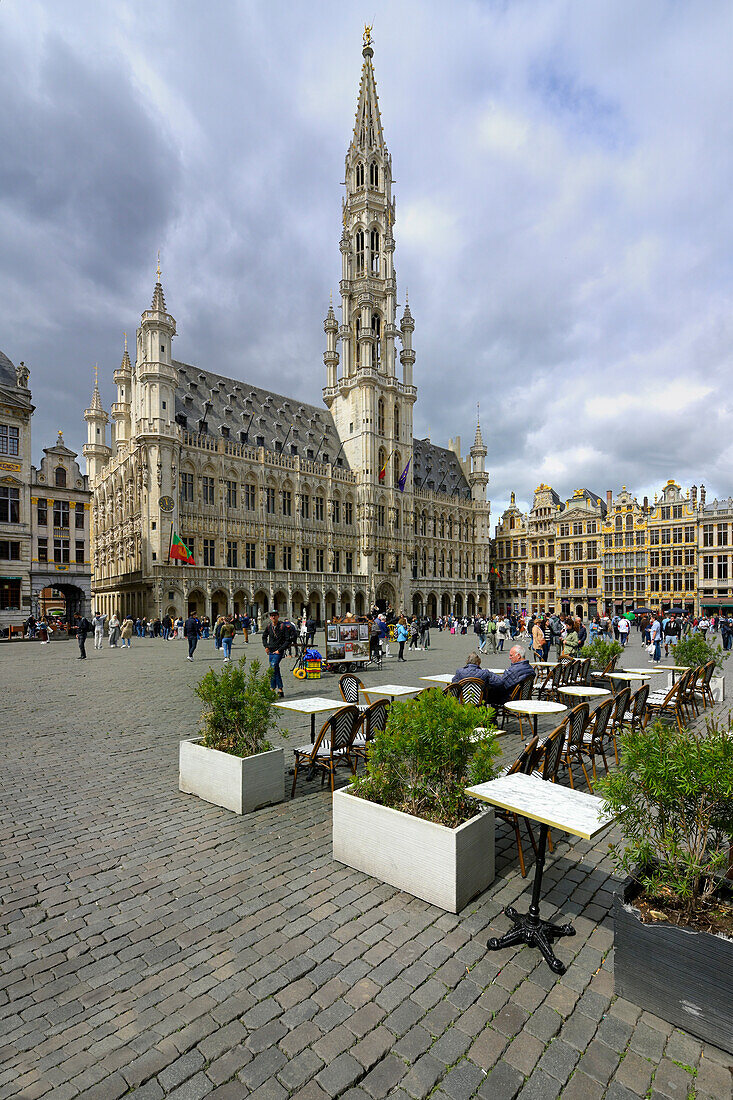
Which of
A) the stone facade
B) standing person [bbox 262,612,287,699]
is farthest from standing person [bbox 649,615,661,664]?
the stone facade

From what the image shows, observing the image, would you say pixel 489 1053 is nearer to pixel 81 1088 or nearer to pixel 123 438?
pixel 81 1088

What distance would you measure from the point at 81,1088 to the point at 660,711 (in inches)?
328

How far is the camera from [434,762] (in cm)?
399

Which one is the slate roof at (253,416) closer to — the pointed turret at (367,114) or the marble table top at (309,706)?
the pointed turret at (367,114)

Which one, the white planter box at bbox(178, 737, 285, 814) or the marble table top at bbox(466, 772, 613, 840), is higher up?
the marble table top at bbox(466, 772, 613, 840)

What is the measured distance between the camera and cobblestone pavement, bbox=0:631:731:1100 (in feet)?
7.98

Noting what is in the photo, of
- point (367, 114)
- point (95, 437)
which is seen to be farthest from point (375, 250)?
point (95, 437)

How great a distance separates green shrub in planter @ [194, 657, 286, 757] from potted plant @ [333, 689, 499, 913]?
1.57 m

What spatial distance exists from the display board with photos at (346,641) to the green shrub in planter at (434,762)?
12.6 m

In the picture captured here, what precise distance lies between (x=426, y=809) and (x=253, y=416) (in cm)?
5158

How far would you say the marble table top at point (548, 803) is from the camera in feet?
10.3

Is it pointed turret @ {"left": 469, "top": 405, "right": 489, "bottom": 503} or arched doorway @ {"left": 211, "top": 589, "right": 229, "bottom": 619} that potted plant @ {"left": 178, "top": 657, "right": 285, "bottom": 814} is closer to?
arched doorway @ {"left": 211, "top": 589, "right": 229, "bottom": 619}

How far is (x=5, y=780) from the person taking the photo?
6258 mm

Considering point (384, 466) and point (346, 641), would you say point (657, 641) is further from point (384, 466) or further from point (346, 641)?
point (384, 466)
